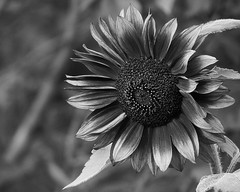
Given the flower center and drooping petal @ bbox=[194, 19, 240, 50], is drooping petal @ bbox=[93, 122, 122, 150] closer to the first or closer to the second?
the flower center

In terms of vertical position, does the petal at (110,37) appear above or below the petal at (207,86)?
above

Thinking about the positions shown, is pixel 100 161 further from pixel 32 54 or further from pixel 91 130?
pixel 32 54

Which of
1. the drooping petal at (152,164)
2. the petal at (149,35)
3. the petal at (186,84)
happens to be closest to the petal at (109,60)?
the petal at (149,35)

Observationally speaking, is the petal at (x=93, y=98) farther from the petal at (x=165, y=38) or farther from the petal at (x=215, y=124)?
the petal at (x=215, y=124)

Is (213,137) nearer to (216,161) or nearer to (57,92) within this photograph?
(216,161)

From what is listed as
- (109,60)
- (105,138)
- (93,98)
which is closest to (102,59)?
(109,60)

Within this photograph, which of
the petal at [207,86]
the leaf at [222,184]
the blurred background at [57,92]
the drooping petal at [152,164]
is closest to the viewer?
the leaf at [222,184]
